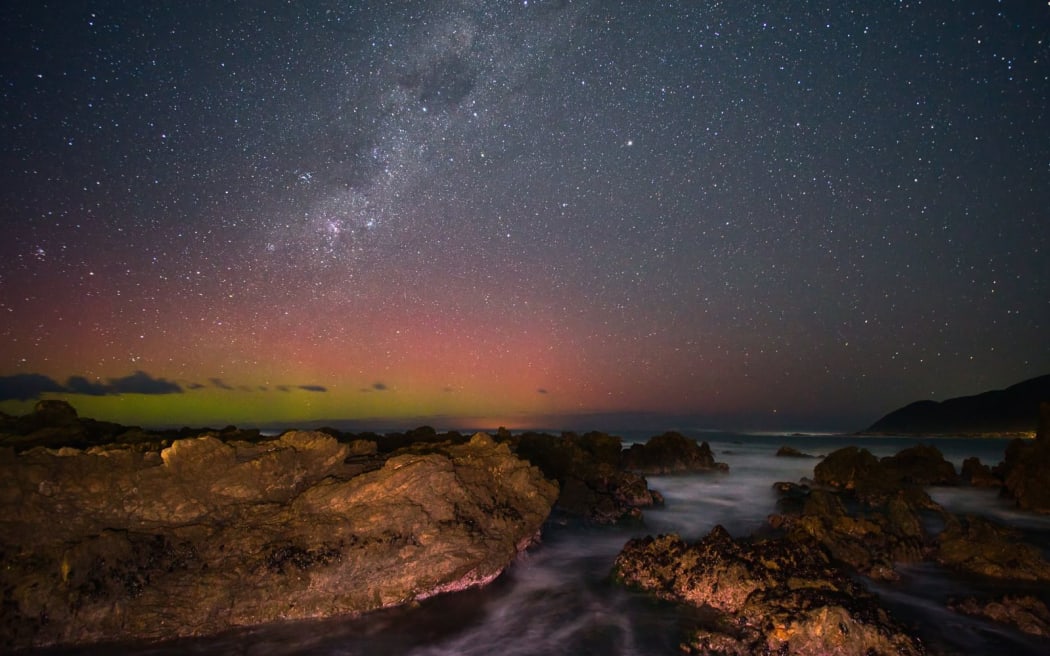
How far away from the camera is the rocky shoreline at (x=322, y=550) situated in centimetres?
745

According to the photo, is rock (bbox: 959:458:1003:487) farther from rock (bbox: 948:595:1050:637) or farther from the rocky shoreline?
rock (bbox: 948:595:1050:637)

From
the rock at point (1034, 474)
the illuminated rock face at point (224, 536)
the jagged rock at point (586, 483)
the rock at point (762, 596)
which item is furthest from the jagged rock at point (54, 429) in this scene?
the rock at point (1034, 474)

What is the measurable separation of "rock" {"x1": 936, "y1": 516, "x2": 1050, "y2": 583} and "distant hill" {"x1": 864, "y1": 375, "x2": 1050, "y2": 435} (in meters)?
173

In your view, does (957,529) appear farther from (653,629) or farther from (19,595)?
(19,595)

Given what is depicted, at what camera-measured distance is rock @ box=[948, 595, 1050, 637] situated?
8586 mm

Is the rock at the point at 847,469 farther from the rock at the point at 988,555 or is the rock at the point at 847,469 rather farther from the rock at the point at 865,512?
the rock at the point at 988,555

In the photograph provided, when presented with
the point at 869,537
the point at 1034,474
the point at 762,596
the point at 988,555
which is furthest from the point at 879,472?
the point at 762,596

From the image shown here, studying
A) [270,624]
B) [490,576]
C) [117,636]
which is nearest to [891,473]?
[490,576]

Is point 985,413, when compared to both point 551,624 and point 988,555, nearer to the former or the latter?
point 988,555

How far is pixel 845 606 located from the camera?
7648mm

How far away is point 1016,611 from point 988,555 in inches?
161

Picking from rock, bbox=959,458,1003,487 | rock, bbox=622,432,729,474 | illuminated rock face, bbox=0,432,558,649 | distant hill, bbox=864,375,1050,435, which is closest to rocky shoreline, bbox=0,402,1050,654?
illuminated rock face, bbox=0,432,558,649

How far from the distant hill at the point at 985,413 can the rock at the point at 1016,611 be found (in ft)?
581

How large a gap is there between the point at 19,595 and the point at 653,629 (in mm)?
9472
